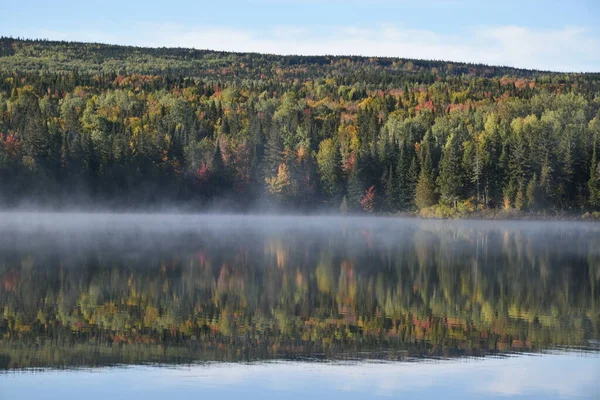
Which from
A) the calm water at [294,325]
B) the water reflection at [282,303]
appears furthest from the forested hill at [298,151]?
the calm water at [294,325]

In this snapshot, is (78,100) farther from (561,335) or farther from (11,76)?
(561,335)

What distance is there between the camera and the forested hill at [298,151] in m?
97.8

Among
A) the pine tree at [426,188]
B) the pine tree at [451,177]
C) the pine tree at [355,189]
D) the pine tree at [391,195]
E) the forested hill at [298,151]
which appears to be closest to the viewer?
the pine tree at [451,177]

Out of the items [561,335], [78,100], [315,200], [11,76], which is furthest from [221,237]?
[11,76]

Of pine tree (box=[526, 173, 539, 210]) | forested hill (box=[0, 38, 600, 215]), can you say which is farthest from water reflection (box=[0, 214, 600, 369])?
forested hill (box=[0, 38, 600, 215])

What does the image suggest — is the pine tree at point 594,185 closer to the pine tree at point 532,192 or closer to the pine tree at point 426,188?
the pine tree at point 532,192

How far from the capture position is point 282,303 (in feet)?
85.0

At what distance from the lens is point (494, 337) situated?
70.4 feet

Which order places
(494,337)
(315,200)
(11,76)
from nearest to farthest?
(494,337) → (315,200) → (11,76)

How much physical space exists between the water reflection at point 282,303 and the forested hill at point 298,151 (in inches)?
2088

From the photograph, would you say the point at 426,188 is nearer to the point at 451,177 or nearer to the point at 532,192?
the point at 451,177

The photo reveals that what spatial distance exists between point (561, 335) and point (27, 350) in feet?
38.4

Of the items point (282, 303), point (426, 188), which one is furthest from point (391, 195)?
point (282, 303)

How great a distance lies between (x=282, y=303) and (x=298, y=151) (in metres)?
91.9
